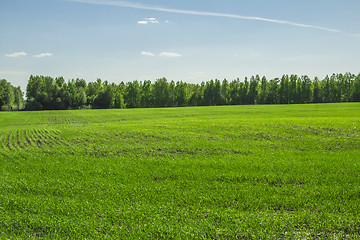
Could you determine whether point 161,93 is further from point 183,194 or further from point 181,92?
point 183,194

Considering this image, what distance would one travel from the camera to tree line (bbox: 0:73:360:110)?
124250 millimetres

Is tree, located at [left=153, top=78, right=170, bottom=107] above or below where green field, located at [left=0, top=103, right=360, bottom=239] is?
above

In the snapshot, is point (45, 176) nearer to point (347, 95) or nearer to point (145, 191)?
point (145, 191)

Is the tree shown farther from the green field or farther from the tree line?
the green field

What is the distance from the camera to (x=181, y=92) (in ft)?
497

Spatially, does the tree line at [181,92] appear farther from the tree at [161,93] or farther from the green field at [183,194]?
the green field at [183,194]

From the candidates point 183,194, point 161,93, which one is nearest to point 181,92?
point 161,93

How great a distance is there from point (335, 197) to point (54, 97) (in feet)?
434

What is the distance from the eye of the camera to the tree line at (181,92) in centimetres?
12425

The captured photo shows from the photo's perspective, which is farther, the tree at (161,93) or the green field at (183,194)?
the tree at (161,93)

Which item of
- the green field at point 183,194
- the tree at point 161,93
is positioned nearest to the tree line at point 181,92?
the tree at point 161,93

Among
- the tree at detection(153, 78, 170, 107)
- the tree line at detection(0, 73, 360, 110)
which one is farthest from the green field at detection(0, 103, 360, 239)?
the tree at detection(153, 78, 170, 107)

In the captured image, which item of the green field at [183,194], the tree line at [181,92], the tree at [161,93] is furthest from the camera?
the tree at [161,93]

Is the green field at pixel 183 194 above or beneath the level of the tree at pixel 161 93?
beneath
